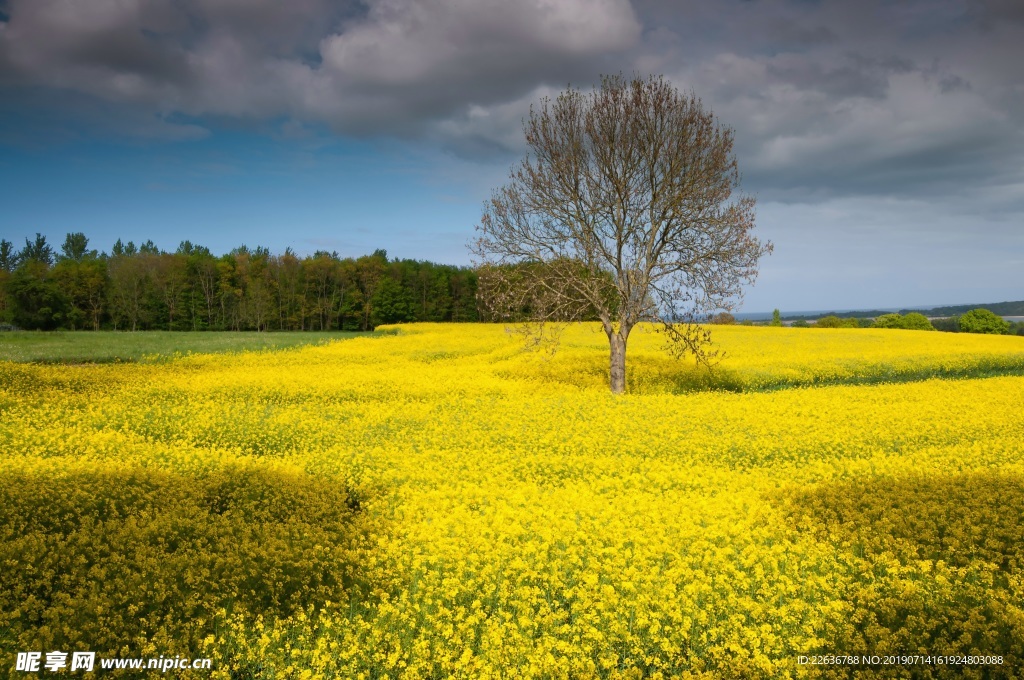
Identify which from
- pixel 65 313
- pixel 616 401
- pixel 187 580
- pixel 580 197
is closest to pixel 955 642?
pixel 187 580

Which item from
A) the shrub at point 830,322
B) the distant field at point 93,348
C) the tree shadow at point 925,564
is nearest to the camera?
the tree shadow at point 925,564

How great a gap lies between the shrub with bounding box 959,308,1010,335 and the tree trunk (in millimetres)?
68630

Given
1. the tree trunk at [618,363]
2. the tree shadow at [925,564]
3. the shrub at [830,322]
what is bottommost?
the tree shadow at [925,564]

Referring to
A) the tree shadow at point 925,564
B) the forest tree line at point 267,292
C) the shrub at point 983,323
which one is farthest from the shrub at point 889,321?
the tree shadow at point 925,564

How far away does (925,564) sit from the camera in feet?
23.0

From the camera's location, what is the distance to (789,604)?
21.3ft

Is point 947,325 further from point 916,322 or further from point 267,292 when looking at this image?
point 267,292

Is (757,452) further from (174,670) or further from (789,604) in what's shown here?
(174,670)

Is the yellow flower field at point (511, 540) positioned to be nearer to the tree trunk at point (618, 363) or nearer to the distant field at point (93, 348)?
the tree trunk at point (618, 363)

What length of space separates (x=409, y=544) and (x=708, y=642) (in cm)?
371

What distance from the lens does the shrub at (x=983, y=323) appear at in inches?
2746

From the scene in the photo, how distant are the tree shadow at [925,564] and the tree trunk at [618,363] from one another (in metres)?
11.5

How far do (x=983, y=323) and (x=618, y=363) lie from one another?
232 ft

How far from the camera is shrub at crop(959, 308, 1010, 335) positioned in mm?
69750
